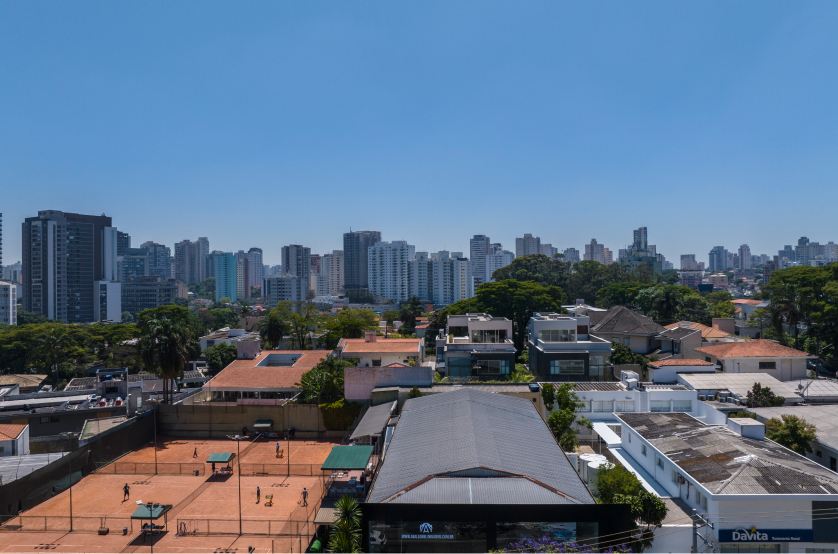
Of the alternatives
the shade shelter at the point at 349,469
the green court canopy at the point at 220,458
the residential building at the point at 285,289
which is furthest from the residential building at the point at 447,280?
the shade shelter at the point at 349,469

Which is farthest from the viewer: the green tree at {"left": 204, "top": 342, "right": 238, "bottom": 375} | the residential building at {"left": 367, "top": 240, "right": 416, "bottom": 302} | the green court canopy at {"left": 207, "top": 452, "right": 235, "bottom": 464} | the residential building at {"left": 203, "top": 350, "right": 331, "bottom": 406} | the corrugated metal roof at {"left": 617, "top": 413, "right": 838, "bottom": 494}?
the residential building at {"left": 367, "top": 240, "right": 416, "bottom": 302}

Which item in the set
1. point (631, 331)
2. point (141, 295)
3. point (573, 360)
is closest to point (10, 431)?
point (573, 360)

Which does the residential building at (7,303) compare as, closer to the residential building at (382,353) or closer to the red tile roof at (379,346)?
the red tile roof at (379,346)

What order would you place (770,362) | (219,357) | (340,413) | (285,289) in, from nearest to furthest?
(340,413) < (770,362) < (219,357) < (285,289)

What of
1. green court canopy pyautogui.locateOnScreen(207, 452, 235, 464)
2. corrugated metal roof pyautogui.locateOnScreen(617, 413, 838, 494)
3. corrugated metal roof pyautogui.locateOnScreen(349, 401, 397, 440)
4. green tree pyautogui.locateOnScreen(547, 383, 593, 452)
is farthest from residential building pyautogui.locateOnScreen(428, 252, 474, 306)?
corrugated metal roof pyautogui.locateOnScreen(617, 413, 838, 494)

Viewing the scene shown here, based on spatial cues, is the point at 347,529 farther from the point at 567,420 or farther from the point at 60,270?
the point at 60,270

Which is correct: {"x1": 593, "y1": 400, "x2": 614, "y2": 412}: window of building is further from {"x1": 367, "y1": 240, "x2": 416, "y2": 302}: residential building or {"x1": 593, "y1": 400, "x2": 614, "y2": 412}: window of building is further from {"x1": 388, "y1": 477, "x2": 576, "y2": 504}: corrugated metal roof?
{"x1": 367, "y1": 240, "x2": 416, "y2": 302}: residential building

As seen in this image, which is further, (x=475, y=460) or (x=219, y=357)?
(x=219, y=357)
